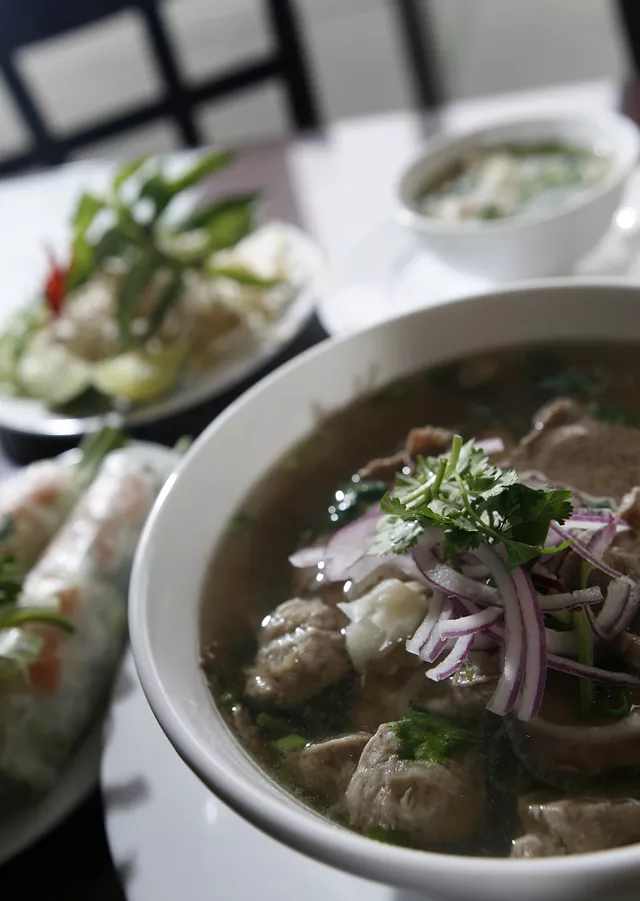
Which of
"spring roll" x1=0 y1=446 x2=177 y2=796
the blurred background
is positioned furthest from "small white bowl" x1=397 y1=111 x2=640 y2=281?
the blurred background

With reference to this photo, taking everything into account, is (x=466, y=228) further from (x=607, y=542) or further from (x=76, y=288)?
(x=76, y=288)

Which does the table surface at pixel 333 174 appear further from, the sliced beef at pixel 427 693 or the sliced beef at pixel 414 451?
the sliced beef at pixel 427 693

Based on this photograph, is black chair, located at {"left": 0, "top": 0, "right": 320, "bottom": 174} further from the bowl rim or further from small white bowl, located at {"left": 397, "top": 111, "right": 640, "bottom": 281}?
small white bowl, located at {"left": 397, "top": 111, "right": 640, "bottom": 281}

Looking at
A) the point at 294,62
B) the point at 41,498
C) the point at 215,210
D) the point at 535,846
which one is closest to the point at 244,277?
the point at 215,210

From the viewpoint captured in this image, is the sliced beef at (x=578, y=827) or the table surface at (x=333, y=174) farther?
the table surface at (x=333, y=174)

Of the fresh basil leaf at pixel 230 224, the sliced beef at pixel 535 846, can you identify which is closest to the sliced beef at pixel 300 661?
the sliced beef at pixel 535 846

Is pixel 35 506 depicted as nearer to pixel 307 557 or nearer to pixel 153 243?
pixel 307 557

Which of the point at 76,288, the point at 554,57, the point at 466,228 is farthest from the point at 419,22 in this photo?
the point at 466,228
